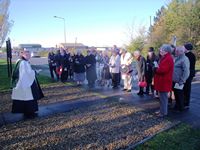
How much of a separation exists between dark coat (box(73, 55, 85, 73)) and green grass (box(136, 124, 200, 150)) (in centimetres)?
713

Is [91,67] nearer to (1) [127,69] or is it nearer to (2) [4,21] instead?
(1) [127,69]

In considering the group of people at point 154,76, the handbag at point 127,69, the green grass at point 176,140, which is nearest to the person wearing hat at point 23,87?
the group of people at point 154,76

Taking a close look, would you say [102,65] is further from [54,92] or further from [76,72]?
[54,92]

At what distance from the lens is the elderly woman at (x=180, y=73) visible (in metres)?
7.33

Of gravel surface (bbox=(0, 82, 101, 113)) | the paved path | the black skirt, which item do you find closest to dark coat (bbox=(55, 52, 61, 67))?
gravel surface (bbox=(0, 82, 101, 113))

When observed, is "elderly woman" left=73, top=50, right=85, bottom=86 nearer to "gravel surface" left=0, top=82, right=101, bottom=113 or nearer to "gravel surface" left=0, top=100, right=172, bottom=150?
"gravel surface" left=0, top=82, right=101, bottom=113

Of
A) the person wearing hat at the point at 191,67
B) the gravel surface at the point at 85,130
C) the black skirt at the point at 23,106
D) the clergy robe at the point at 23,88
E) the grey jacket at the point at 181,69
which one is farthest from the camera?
the person wearing hat at the point at 191,67

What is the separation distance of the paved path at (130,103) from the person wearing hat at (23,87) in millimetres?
377

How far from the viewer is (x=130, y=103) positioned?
28.6 ft

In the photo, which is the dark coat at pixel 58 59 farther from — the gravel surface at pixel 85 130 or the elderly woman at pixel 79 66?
the gravel surface at pixel 85 130

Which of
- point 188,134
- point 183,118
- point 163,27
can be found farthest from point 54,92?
point 163,27

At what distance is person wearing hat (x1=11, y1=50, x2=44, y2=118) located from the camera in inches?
262

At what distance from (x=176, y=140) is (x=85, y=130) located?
217 cm

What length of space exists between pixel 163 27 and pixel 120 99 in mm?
30672
